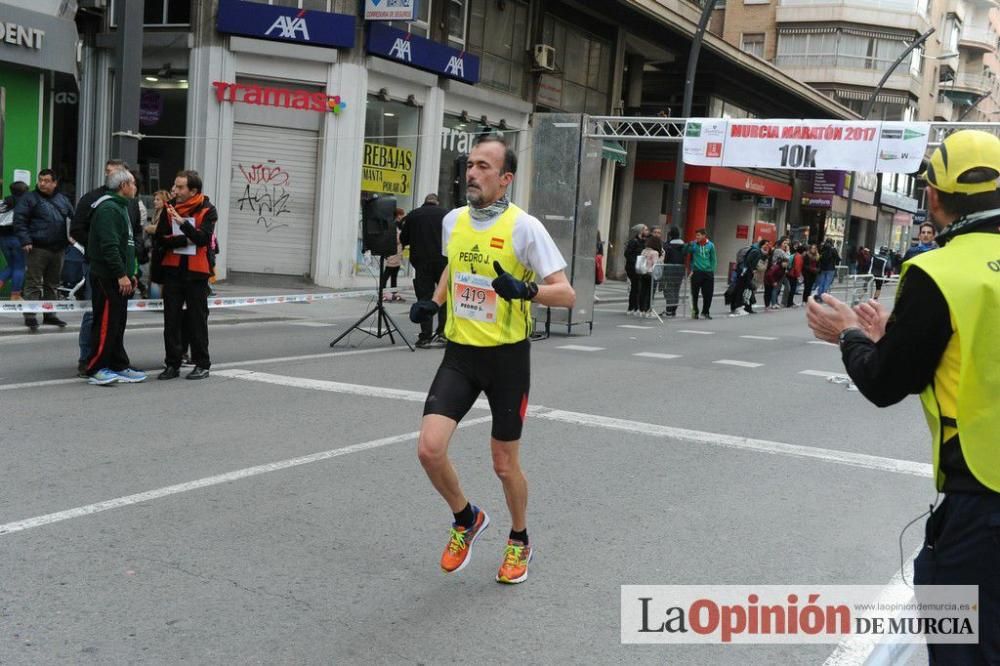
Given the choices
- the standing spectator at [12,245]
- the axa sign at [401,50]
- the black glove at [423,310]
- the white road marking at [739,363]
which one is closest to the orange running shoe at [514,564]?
the black glove at [423,310]

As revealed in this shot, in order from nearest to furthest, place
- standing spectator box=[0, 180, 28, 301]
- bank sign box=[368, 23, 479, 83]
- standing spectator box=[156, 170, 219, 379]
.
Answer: standing spectator box=[156, 170, 219, 379]
standing spectator box=[0, 180, 28, 301]
bank sign box=[368, 23, 479, 83]

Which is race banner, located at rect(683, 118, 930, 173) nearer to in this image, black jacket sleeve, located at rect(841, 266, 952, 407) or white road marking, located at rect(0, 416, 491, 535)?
white road marking, located at rect(0, 416, 491, 535)

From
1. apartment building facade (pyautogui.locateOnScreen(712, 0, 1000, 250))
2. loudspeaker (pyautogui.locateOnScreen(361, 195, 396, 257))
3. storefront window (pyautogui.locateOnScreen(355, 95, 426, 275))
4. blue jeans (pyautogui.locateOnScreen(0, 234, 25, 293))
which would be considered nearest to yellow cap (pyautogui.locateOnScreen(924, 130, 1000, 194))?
loudspeaker (pyautogui.locateOnScreen(361, 195, 396, 257))

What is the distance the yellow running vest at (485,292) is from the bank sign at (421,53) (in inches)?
691

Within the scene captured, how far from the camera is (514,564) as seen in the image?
4.47 meters

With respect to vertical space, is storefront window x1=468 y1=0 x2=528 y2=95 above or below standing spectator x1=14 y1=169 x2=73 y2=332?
above

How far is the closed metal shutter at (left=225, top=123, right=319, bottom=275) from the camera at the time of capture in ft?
67.1

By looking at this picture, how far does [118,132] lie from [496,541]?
10992 millimetres

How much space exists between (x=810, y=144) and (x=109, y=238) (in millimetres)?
11578

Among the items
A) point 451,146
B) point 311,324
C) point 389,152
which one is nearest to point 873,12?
point 451,146

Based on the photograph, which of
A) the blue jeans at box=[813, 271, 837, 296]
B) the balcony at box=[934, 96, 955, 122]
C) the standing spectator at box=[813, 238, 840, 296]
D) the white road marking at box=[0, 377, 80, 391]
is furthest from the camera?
the balcony at box=[934, 96, 955, 122]

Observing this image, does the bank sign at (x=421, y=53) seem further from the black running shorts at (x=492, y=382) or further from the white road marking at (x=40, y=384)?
the black running shorts at (x=492, y=382)

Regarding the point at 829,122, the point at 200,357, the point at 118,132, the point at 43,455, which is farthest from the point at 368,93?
the point at 43,455

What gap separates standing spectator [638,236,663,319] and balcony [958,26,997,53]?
6331 cm
